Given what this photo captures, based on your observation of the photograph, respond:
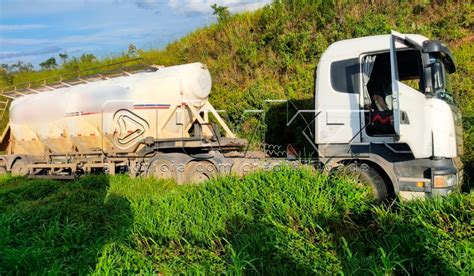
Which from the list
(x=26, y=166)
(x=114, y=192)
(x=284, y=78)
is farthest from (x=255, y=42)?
(x=114, y=192)

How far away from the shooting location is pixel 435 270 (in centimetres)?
365

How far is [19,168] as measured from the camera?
13.1 metres

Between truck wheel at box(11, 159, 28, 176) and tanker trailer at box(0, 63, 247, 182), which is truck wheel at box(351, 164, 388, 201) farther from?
truck wheel at box(11, 159, 28, 176)

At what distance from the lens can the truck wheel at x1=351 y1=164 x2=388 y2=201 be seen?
658cm

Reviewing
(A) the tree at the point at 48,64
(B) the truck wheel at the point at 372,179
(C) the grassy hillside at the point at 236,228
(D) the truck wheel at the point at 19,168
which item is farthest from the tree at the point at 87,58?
(B) the truck wheel at the point at 372,179

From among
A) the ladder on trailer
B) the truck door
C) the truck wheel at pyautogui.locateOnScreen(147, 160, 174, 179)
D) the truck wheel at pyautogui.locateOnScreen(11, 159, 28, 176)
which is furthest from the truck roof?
the truck wheel at pyautogui.locateOnScreen(11, 159, 28, 176)

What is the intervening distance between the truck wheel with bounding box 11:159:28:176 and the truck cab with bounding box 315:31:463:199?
9.13 meters

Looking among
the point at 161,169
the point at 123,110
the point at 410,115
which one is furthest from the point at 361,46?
the point at 123,110

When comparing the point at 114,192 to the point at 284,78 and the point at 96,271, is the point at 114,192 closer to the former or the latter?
the point at 96,271

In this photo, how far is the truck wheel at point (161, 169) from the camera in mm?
9013

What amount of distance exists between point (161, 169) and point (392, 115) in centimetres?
473

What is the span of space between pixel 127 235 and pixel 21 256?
3.54ft

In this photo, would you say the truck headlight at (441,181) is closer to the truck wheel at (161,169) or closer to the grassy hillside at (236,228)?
the grassy hillside at (236,228)

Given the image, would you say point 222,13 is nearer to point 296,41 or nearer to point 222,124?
point 296,41
